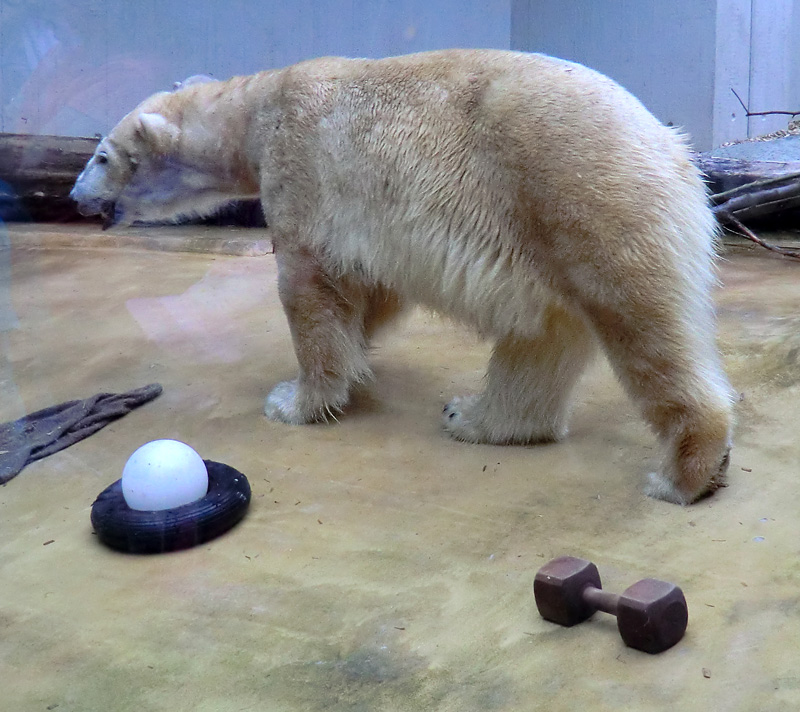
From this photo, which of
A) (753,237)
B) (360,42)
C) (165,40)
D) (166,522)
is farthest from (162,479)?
(753,237)

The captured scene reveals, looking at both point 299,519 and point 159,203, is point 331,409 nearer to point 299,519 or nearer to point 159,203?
point 299,519

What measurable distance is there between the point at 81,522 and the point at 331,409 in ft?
3.83

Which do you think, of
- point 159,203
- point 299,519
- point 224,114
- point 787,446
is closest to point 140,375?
point 159,203

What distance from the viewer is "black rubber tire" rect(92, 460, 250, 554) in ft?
8.37

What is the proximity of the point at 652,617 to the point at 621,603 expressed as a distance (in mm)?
72

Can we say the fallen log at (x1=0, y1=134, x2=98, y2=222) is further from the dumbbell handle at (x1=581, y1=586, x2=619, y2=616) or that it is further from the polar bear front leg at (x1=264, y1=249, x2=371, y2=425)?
the dumbbell handle at (x1=581, y1=586, x2=619, y2=616)

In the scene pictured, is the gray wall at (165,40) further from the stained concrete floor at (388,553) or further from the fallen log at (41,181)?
the stained concrete floor at (388,553)

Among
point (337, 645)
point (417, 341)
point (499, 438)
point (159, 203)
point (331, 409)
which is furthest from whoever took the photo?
point (417, 341)

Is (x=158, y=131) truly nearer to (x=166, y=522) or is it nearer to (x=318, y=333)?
(x=318, y=333)

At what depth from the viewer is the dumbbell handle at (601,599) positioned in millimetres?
1867

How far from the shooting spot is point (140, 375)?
13.5 feet

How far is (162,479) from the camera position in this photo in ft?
8.63

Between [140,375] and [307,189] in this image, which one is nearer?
[307,189]

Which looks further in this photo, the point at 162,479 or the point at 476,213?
the point at 476,213
